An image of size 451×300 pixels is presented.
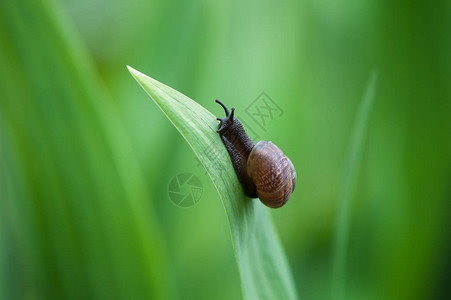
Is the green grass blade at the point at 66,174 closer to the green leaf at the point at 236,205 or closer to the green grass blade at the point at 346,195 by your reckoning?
the green leaf at the point at 236,205

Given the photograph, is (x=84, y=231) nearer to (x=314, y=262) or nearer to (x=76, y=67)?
(x=76, y=67)

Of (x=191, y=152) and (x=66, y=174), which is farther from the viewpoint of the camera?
(x=191, y=152)

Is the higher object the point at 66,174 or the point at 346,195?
the point at 66,174

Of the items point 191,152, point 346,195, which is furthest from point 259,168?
point 191,152

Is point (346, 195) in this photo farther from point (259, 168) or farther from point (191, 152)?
point (191, 152)

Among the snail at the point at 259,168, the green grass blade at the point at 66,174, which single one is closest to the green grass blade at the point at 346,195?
the snail at the point at 259,168

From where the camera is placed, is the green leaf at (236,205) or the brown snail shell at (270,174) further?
the brown snail shell at (270,174)

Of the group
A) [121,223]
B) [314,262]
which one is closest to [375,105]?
[314,262]

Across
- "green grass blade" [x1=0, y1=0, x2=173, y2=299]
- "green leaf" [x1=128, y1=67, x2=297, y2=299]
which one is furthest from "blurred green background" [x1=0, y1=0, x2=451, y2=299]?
"green leaf" [x1=128, y1=67, x2=297, y2=299]
